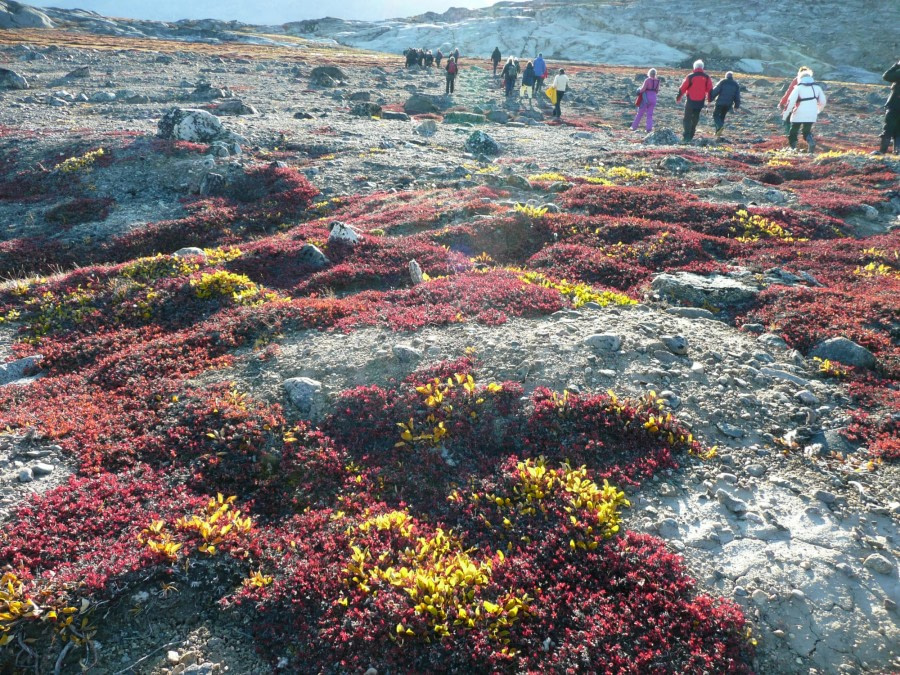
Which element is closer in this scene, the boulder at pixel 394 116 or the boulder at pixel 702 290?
the boulder at pixel 702 290

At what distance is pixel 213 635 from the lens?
493 centimetres

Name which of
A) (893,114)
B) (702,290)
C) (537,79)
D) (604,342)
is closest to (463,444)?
(604,342)

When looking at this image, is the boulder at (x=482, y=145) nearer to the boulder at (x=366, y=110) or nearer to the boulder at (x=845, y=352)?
the boulder at (x=366, y=110)

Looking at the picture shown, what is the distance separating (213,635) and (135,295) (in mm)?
9312

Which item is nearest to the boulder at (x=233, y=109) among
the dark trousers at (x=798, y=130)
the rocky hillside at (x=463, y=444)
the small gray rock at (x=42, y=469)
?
the rocky hillside at (x=463, y=444)

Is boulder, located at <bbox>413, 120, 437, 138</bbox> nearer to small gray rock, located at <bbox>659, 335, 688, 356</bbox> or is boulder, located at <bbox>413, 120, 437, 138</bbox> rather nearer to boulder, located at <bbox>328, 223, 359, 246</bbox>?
boulder, located at <bbox>328, 223, 359, 246</bbox>

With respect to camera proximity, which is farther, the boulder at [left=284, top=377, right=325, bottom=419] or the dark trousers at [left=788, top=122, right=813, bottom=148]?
the dark trousers at [left=788, top=122, right=813, bottom=148]

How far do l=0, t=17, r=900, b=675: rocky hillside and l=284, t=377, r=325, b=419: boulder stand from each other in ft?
0.24

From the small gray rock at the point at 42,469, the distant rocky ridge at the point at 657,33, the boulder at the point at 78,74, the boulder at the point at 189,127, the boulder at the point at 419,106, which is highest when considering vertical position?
the distant rocky ridge at the point at 657,33

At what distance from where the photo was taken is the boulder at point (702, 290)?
1065cm

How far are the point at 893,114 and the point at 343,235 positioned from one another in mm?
27631

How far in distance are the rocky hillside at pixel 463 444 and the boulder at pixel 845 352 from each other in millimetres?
45

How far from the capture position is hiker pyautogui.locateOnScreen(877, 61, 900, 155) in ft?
71.2

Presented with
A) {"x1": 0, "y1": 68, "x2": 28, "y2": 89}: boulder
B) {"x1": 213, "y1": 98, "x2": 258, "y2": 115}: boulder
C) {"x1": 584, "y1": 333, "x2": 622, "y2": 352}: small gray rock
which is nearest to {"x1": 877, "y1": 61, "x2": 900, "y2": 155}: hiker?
{"x1": 584, "y1": 333, "x2": 622, "y2": 352}: small gray rock
